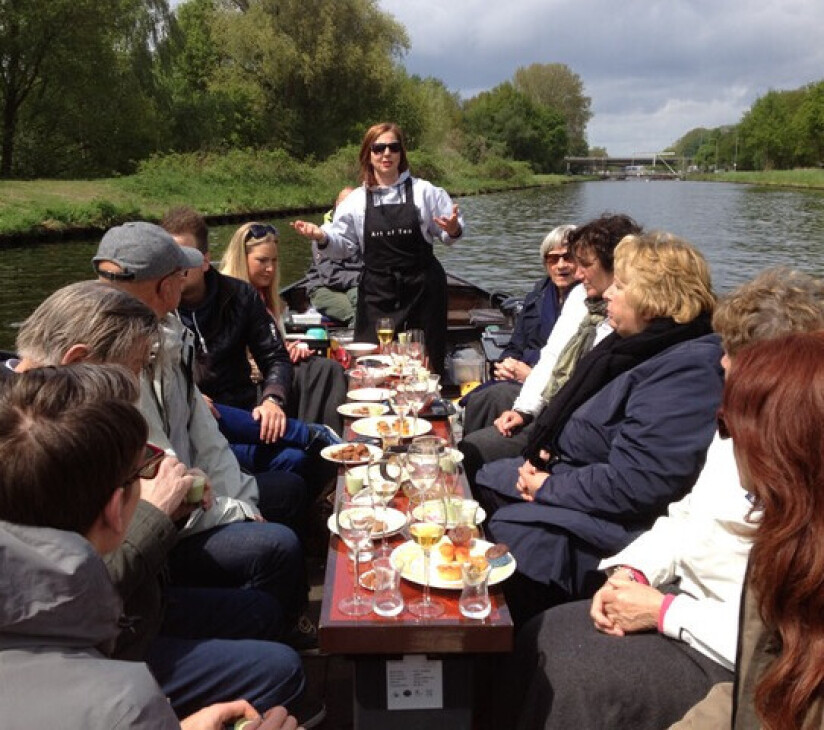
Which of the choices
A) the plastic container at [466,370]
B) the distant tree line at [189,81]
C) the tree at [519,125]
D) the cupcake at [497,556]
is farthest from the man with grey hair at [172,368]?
the tree at [519,125]

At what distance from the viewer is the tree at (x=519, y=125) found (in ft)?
261

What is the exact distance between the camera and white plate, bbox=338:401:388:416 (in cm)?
329

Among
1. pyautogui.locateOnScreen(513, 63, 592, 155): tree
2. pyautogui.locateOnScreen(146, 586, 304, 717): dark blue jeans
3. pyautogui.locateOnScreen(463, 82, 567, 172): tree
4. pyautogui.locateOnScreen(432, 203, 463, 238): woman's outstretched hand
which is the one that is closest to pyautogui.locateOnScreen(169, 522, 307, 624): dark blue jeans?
pyautogui.locateOnScreen(146, 586, 304, 717): dark blue jeans

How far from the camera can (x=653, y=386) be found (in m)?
2.45

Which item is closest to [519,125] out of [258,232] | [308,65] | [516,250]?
[308,65]

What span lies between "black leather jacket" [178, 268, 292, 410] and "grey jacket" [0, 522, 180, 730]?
8.24 feet

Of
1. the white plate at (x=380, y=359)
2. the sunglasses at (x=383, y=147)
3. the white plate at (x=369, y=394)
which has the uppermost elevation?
the sunglasses at (x=383, y=147)

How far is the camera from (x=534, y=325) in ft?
15.6

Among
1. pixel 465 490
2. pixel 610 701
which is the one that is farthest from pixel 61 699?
pixel 465 490

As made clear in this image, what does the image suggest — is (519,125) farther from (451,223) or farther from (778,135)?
(451,223)

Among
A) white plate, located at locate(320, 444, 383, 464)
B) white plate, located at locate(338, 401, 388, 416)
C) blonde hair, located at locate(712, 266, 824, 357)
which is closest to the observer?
blonde hair, located at locate(712, 266, 824, 357)

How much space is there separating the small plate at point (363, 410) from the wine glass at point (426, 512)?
0.81 m

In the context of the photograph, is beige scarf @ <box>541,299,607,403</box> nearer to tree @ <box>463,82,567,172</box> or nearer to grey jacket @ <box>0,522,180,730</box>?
grey jacket @ <box>0,522,180,730</box>

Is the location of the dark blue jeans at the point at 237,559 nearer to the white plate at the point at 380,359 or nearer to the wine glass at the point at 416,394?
the wine glass at the point at 416,394
